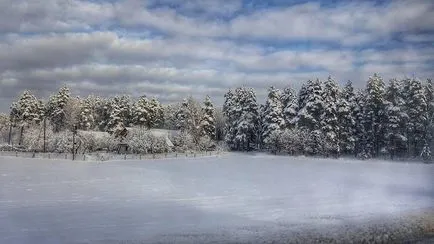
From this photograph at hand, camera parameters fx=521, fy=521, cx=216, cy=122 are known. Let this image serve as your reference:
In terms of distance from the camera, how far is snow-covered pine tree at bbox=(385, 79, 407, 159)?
270ft

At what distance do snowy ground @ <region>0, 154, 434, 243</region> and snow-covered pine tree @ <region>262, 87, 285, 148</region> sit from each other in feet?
172

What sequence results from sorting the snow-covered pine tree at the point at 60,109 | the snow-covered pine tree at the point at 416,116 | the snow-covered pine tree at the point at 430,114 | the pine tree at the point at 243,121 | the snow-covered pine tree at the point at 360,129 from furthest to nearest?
1. the snow-covered pine tree at the point at 60,109
2. the pine tree at the point at 243,121
3. the snow-covered pine tree at the point at 360,129
4. the snow-covered pine tree at the point at 416,116
5. the snow-covered pine tree at the point at 430,114

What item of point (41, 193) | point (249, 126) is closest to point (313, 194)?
point (41, 193)

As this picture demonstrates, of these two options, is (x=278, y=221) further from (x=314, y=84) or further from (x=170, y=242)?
(x=314, y=84)

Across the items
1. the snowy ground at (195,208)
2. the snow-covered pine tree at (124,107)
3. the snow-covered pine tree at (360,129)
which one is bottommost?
the snowy ground at (195,208)

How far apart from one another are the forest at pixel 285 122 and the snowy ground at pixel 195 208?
38.2m

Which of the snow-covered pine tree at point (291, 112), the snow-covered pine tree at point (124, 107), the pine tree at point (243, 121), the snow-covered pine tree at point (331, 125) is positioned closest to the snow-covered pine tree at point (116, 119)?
the snow-covered pine tree at point (124, 107)

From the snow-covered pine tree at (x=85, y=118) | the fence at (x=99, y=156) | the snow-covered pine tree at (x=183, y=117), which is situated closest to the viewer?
the fence at (x=99, y=156)

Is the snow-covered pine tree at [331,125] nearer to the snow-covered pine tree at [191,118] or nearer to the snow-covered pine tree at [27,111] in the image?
the snow-covered pine tree at [191,118]

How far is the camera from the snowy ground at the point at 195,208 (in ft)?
66.2

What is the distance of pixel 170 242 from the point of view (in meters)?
18.3

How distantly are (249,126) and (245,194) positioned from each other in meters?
70.5

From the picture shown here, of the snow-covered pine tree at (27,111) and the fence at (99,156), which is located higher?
the snow-covered pine tree at (27,111)

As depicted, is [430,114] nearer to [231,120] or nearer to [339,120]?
[339,120]
